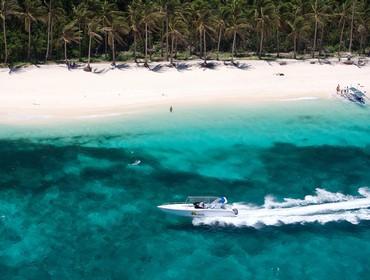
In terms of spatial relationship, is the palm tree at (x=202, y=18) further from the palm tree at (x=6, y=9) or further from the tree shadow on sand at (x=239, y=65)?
the palm tree at (x=6, y=9)

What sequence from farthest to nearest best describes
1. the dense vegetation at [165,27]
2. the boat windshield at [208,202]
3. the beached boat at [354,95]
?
1. the dense vegetation at [165,27]
2. the beached boat at [354,95]
3. the boat windshield at [208,202]

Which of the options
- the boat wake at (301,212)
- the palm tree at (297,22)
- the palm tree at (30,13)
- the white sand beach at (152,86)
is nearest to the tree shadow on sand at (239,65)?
the white sand beach at (152,86)

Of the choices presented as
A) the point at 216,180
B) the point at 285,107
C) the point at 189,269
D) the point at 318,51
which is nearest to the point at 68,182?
the point at 216,180

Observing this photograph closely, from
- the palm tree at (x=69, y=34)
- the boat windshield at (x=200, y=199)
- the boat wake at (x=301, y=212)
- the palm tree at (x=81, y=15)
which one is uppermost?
the palm tree at (x=81, y=15)

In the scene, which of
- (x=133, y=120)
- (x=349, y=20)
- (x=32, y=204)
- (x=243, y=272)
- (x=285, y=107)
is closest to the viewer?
(x=243, y=272)

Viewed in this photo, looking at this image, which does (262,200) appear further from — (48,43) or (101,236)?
(48,43)

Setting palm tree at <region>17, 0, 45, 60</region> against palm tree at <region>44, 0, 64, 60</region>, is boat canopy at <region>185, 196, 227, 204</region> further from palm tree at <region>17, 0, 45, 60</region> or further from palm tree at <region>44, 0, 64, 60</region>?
palm tree at <region>44, 0, 64, 60</region>

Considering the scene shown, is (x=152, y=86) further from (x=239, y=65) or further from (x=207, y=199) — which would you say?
(x=207, y=199)
